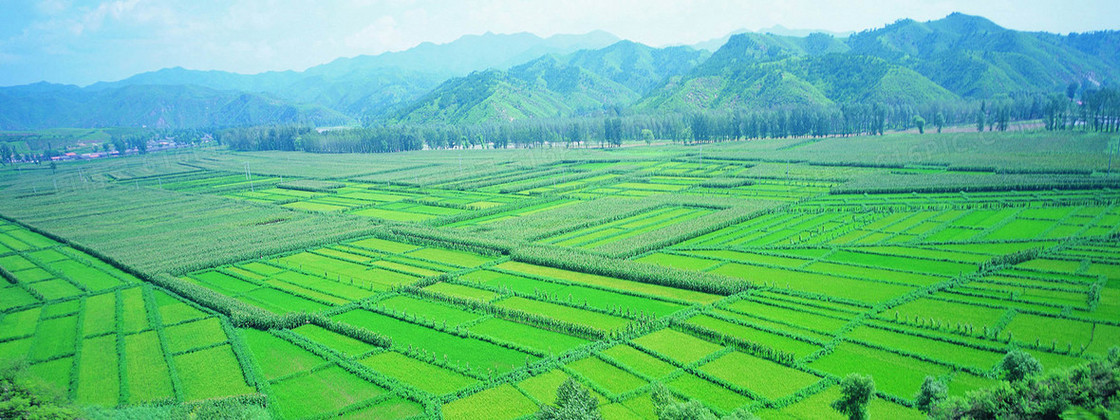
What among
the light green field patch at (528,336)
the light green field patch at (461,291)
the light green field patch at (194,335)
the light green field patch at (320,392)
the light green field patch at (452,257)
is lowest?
the light green field patch at (320,392)

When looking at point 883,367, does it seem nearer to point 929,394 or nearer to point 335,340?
point 929,394

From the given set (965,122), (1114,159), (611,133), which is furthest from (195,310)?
(965,122)

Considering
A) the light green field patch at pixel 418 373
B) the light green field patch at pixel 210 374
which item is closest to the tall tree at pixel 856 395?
the light green field patch at pixel 418 373

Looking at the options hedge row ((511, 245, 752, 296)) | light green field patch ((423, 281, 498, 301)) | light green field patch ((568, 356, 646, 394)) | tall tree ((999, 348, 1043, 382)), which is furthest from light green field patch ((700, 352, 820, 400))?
light green field patch ((423, 281, 498, 301))

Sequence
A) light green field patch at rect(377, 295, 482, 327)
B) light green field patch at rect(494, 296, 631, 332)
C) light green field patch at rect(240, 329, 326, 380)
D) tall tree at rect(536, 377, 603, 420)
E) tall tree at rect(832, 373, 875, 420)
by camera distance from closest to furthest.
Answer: tall tree at rect(536, 377, 603, 420)
tall tree at rect(832, 373, 875, 420)
light green field patch at rect(240, 329, 326, 380)
light green field patch at rect(494, 296, 631, 332)
light green field patch at rect(377, 295, 482, 327)

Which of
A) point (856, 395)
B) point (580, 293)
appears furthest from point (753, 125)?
point (856, 395)

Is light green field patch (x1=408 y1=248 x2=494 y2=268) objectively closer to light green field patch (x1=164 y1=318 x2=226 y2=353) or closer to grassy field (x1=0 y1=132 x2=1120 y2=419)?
grassy field (x1=0 y1=132 x2=1120 y2=419)

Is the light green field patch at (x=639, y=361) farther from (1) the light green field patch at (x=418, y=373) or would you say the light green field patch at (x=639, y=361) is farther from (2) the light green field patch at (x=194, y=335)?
(2) the light green field patch at (x=194, y=335)

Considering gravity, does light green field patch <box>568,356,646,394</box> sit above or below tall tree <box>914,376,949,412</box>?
below

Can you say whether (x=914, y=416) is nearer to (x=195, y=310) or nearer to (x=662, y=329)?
(x=662, y=329)
